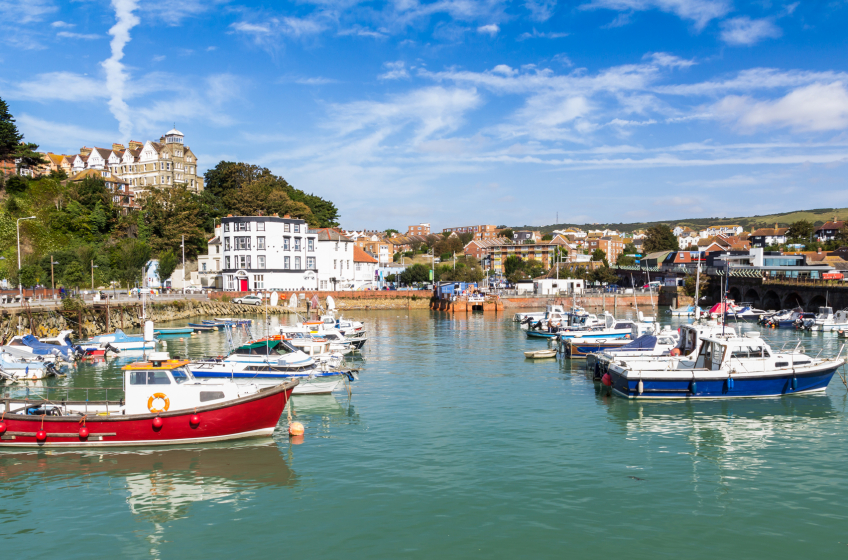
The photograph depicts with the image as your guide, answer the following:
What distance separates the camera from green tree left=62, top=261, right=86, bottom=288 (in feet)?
239

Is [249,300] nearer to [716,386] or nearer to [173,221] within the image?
[173,221]

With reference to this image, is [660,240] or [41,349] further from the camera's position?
[660,240]

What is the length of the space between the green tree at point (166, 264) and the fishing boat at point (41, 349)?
49173 mm

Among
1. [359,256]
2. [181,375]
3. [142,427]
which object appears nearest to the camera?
[142,427]

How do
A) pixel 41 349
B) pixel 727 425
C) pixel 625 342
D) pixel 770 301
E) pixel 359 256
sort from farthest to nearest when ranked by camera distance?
1. pixel 359 256
2. pixel 770 301
3. pixel 625 342
4. pixel 41 349
5. pixel 727 425

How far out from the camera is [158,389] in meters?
21.6

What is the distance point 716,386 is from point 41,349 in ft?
136

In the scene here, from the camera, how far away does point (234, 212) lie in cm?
10731

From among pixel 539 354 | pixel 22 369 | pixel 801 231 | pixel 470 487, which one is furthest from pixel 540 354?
pixel 801 231

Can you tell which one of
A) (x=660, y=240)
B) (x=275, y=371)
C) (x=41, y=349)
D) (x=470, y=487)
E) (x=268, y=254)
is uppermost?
(x=660, y=240)

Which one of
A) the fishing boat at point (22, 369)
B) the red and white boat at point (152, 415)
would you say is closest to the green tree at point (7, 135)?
the fishing boat at point (22, 369)

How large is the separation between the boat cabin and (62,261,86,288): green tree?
60.0 metres

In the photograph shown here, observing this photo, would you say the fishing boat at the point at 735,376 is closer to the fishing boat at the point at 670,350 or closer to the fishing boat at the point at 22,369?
the fishing boat at the point at 670,350

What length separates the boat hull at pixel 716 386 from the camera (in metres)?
29.3
